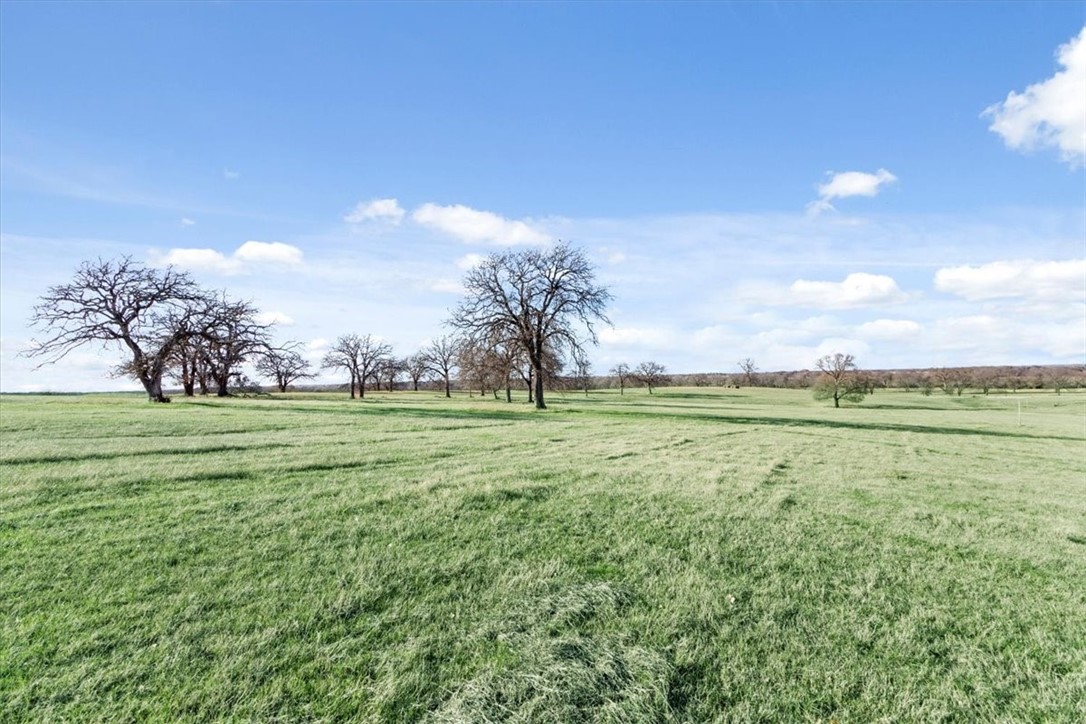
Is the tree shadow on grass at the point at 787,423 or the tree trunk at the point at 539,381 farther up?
the tree trunk at the point at 539,381

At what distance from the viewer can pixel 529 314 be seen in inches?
1251

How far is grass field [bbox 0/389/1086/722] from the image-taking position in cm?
313

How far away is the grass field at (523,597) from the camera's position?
10.3 ft

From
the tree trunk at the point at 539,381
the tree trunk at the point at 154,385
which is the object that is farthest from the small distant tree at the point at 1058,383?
the tree trunk at the point at 154,385

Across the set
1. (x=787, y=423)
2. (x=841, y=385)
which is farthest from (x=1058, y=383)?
(x=787, y=423)

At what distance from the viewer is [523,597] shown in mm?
4316

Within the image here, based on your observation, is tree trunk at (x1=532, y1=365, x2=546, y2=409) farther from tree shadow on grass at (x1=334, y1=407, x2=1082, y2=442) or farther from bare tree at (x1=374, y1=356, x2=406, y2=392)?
bare tree at (x1=374, y1=356, x2=406, y2=392)

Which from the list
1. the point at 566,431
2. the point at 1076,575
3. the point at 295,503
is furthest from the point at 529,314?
the point at 1076,575

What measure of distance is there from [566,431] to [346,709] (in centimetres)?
1373

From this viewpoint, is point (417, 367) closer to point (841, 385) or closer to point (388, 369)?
point (388, 369)

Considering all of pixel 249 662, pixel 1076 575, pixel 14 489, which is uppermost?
pixel 14 489

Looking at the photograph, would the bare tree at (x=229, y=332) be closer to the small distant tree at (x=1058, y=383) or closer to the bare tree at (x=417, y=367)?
the bare tree at (x=417, y=367)

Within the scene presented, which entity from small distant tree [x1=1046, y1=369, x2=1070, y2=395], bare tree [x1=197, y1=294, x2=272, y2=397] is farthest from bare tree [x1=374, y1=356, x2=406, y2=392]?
small distant tree [x1=1046, y1=369, x2=1070, y2=395]

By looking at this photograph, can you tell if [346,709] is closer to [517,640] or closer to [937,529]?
[517,640]
